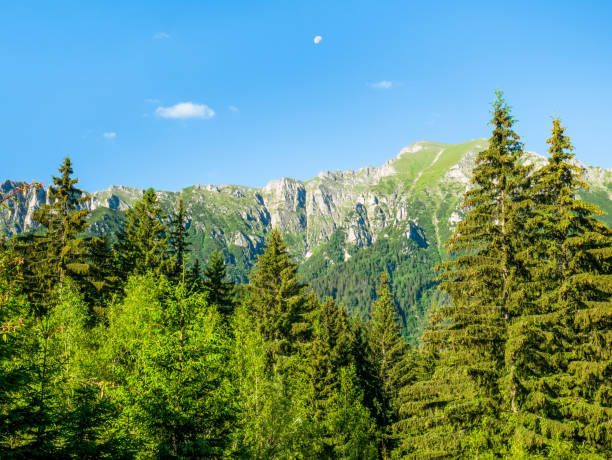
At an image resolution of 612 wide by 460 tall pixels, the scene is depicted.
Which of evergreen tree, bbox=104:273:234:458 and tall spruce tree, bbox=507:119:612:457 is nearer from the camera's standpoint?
evergreen tree, bbox=104:273:234:458

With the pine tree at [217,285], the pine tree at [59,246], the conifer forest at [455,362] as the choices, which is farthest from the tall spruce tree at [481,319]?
the pine tree at [217,285]

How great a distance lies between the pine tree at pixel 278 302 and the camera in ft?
105

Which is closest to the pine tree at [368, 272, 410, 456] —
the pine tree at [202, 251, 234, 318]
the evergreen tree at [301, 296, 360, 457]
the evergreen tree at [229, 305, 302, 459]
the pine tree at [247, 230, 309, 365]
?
the pine tree at [247, 230, 309, 365]

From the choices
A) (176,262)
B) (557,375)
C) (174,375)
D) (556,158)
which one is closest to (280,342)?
(176,262)

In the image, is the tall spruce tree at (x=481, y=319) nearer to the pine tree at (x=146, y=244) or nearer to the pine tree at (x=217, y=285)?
the pine tree at (x=146, y=244)

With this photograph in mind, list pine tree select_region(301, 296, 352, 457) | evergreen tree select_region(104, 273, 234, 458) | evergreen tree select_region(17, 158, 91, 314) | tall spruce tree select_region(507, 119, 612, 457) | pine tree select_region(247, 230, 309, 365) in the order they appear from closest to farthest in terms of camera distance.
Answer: evergreen tree select_region(104, 273, 234, 458) → tall spruce tree select_region(507, 119, 612, 457) → pine tree select_region(301, 296, 352, 457) → evergreen tree select_region(17, 158, 91, 314) → pine tree select_region(247, 230, 309, 365)

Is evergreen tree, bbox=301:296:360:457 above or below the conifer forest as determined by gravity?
below

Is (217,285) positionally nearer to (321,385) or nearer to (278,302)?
(278,302)

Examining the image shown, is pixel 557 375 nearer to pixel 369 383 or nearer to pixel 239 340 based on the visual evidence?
pixel 239 340

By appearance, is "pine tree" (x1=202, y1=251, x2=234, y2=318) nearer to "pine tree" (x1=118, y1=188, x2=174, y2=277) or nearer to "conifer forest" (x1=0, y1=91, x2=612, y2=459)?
"pine tree" (x1=118, y1=188, x2=174, y2=277)

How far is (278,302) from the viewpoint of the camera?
32875 millimetres

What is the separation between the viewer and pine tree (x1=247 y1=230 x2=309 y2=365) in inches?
1264

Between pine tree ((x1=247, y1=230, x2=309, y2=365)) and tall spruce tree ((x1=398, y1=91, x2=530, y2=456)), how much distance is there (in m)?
16.1

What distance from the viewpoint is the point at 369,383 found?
41.2m
